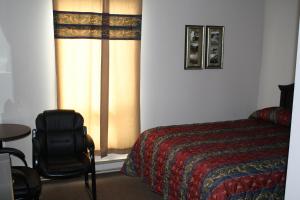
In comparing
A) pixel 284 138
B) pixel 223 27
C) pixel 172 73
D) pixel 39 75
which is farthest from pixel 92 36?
pixel 284 138

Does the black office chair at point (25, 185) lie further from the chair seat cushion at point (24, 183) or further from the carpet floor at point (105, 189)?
the carpet floor at point (105, 189)

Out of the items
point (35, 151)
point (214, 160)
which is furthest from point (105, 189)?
point (214, 160)

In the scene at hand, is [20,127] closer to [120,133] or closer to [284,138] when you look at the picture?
[120,133]

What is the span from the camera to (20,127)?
360cm

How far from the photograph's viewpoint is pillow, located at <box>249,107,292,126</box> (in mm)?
4094

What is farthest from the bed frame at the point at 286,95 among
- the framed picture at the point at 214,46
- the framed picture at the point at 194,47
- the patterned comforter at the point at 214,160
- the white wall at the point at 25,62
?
the white wall at the point at 25,62

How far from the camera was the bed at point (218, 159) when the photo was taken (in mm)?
2674

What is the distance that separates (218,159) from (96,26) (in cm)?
212

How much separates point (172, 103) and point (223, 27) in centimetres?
130

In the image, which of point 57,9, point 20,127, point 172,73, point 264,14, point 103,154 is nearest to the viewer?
point 20,127

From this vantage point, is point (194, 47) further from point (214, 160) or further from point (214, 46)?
point (214, 160)

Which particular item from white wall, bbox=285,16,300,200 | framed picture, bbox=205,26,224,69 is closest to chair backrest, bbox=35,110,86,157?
framed picture, bbox=205,26,224,69

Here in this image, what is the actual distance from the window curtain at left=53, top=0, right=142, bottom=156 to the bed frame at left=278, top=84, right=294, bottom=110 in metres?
1.89

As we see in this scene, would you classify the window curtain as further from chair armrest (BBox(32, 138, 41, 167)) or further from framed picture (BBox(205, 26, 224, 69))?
framed picture (BBox(205, 26, 224, 69))
